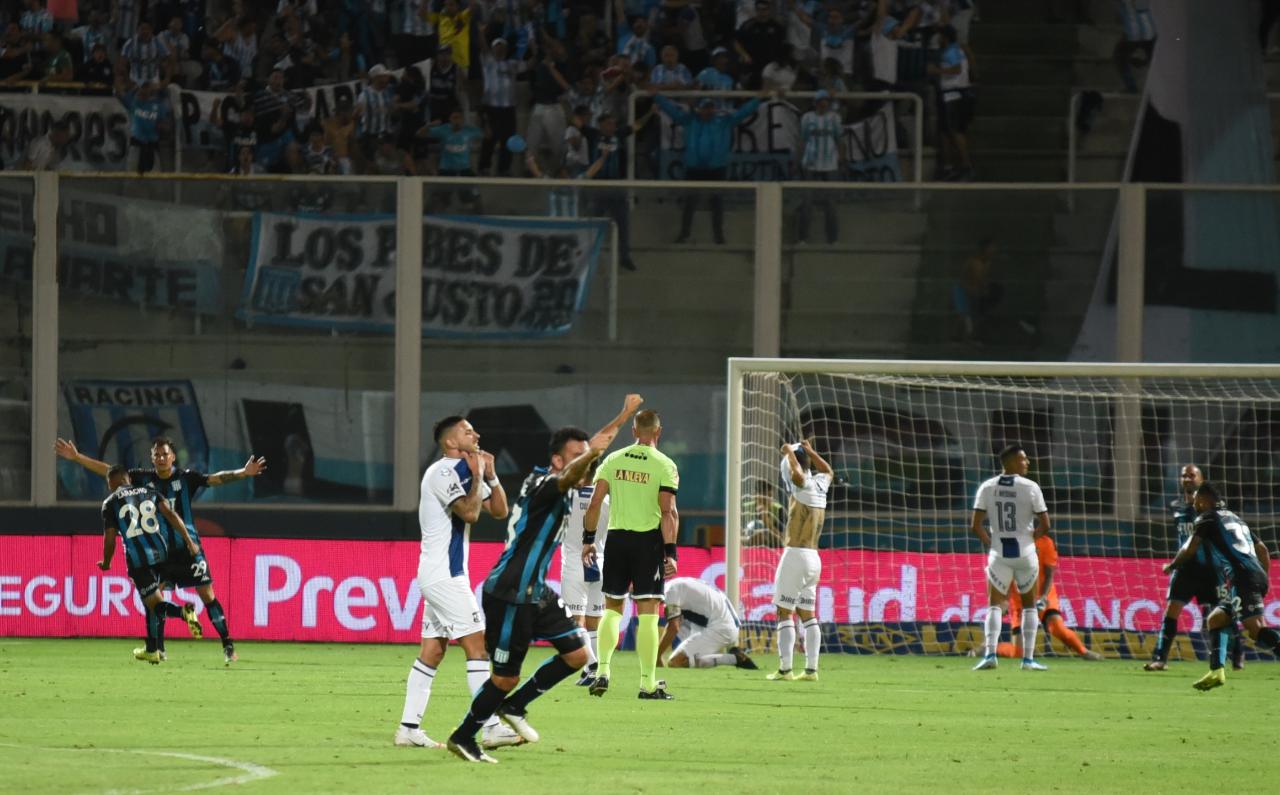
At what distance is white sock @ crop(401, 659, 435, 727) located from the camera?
1026 cm

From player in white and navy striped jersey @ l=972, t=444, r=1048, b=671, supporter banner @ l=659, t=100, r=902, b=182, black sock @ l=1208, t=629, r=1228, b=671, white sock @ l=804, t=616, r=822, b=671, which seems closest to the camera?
black sock @ l=1208, t=629, r=1228, b=671

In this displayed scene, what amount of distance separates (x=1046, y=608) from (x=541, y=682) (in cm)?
949

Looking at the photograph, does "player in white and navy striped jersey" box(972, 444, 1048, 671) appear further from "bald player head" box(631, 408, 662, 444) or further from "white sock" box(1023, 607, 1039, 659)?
"bald player head" box(631, 408, 662, 444)

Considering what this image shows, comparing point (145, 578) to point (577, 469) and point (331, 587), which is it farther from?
point (577, 469)

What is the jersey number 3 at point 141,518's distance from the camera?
1667 centimetres

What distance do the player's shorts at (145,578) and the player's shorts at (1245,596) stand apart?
9.03 metres

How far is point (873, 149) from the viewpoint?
22.4 m

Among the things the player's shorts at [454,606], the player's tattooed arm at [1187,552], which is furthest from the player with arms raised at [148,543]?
the player's tattooed arm at [1187,552]

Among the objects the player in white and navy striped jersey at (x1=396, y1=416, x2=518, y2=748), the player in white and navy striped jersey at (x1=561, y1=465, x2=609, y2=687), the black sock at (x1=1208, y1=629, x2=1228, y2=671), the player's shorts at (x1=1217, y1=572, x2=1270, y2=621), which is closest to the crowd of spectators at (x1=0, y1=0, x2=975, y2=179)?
the player in white and navy striped jersey at (x1=561, y1=465, x2=609, y2=687)

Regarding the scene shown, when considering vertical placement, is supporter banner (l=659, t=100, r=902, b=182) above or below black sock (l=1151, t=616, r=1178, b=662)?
above

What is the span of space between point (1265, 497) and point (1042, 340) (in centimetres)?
294

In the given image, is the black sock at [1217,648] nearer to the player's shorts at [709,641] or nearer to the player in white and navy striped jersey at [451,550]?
the player's shorts at [709,641]

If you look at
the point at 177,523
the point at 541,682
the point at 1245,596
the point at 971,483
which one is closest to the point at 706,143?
the point at 971,483

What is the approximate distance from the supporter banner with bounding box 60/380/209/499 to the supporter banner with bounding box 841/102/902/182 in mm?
7970
